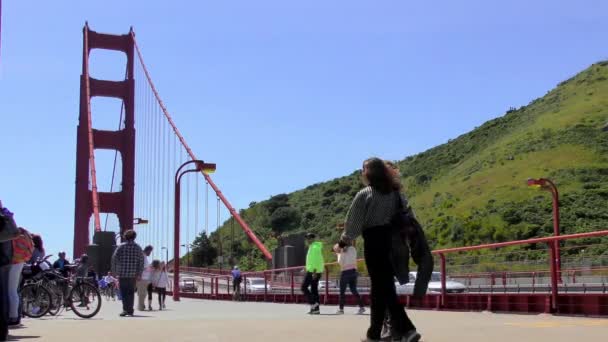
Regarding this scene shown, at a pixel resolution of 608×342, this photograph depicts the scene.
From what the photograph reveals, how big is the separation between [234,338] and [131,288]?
6993mm

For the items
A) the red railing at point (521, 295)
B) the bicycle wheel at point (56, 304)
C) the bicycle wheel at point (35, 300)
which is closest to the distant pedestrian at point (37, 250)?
the bicycle wheel at point (35, 300)

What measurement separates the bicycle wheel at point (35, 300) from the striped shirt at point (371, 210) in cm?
722

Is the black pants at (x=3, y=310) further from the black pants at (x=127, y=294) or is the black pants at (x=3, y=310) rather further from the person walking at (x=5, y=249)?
the black pants at (x=127, y=294)

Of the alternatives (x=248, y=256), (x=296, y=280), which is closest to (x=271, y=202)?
(x=248, y=256)

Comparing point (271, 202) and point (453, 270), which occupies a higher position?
point (271, 202)

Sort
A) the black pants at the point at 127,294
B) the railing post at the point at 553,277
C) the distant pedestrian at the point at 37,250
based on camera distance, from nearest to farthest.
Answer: the railing post at the point at 553,277, the distant pedestrian at the point at 37,250, the black pants at the point at 127,294

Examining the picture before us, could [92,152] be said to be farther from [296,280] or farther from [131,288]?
[131,288]

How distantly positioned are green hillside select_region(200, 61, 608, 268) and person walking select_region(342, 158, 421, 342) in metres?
55.6

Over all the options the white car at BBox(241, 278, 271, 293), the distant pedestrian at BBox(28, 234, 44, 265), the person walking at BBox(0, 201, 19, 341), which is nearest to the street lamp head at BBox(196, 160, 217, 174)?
the white car at BBox(241, 278, 271, 293)

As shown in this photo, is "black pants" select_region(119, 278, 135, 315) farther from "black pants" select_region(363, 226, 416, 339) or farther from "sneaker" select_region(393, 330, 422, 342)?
"sneaker" select_region(393, 330, 422, 342)

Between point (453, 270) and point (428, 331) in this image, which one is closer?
point (428, 331)

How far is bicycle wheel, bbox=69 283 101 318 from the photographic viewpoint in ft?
44.8

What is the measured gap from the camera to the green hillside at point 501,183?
66.4 meters

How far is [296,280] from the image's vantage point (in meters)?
22.5
